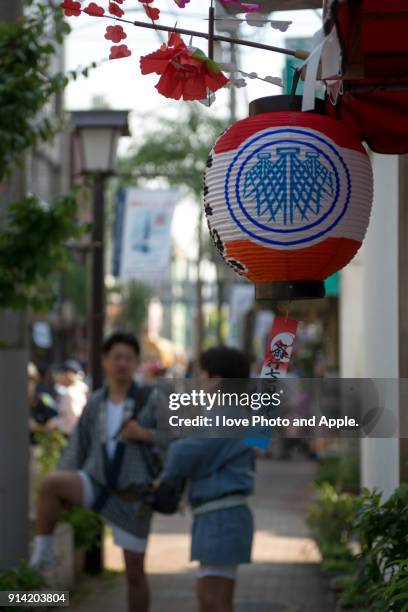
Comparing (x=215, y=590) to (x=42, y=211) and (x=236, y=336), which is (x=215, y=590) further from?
(x=236, y=336)

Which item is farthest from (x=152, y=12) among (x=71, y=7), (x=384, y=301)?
(x=384, y=301)

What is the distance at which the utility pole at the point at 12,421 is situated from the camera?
22.9 feet

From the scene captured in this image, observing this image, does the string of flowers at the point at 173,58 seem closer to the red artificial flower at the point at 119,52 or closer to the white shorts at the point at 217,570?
the red artificial flower at the point at 119,52

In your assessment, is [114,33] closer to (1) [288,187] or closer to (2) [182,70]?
(2) [182,70]

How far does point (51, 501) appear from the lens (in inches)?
262

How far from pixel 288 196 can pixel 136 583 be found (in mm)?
3740

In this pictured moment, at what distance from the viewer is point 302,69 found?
362 centimetres

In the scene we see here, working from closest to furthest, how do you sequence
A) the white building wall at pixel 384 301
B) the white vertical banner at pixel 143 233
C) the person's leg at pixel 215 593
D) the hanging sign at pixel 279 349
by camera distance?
the hanging sign at pixel 279 349 → the person's leg at pixel 215 593 → the white building wall at pixel 384 301 → the white vertical banner at pixel 143 233

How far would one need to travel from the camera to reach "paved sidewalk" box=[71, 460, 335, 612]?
8.03 metres

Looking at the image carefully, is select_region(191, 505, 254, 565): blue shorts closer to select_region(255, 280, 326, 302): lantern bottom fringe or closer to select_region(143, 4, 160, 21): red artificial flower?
select_region(255, 280, 326, 302): lantern bottom fringe

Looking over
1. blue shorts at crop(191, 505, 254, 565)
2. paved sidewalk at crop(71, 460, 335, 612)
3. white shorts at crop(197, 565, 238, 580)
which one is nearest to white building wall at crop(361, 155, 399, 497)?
blue shorts at crop(191, 505, 254, 565)

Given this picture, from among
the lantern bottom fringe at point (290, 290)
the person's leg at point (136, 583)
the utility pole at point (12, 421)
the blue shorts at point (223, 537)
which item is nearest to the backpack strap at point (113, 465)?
the person's leg at point (136, 583)

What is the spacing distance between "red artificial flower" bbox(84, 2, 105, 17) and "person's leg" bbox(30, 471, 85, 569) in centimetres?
363

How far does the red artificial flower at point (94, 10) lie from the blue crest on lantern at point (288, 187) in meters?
0.71
